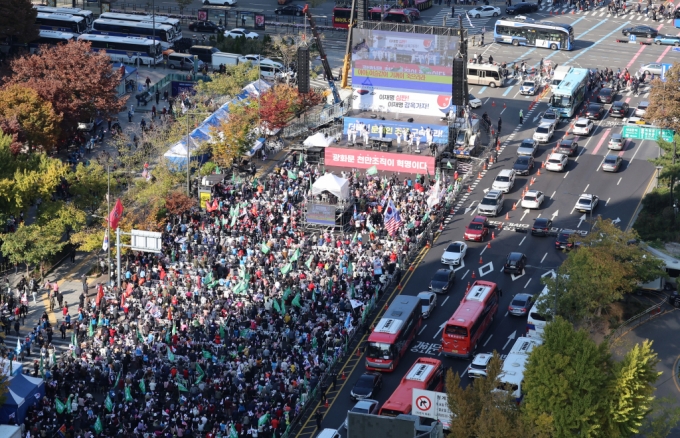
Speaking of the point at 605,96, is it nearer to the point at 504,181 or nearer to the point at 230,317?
the point at 504,181

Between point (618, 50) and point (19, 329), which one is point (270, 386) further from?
point (618, 50)

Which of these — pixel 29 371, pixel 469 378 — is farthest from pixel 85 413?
pixel 469 378

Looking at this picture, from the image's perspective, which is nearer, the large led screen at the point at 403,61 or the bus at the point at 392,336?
the bus at the point at 392,336

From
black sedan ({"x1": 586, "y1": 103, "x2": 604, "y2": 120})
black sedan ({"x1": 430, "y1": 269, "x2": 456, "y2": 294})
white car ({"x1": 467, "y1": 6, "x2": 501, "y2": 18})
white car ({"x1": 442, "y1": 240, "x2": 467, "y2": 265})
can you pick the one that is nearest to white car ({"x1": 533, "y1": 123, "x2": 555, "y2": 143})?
black sedan ({"x1": 586, "y1": 103, "x2": 604, "y2": 120})

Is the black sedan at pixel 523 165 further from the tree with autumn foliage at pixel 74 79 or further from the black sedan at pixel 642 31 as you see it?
the black sedan at pixel 642 31

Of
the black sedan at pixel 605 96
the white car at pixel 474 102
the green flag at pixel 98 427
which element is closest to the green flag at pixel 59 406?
the green flag at pixel 98 427

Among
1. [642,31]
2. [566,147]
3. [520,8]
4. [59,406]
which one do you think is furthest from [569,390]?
[520,8]
